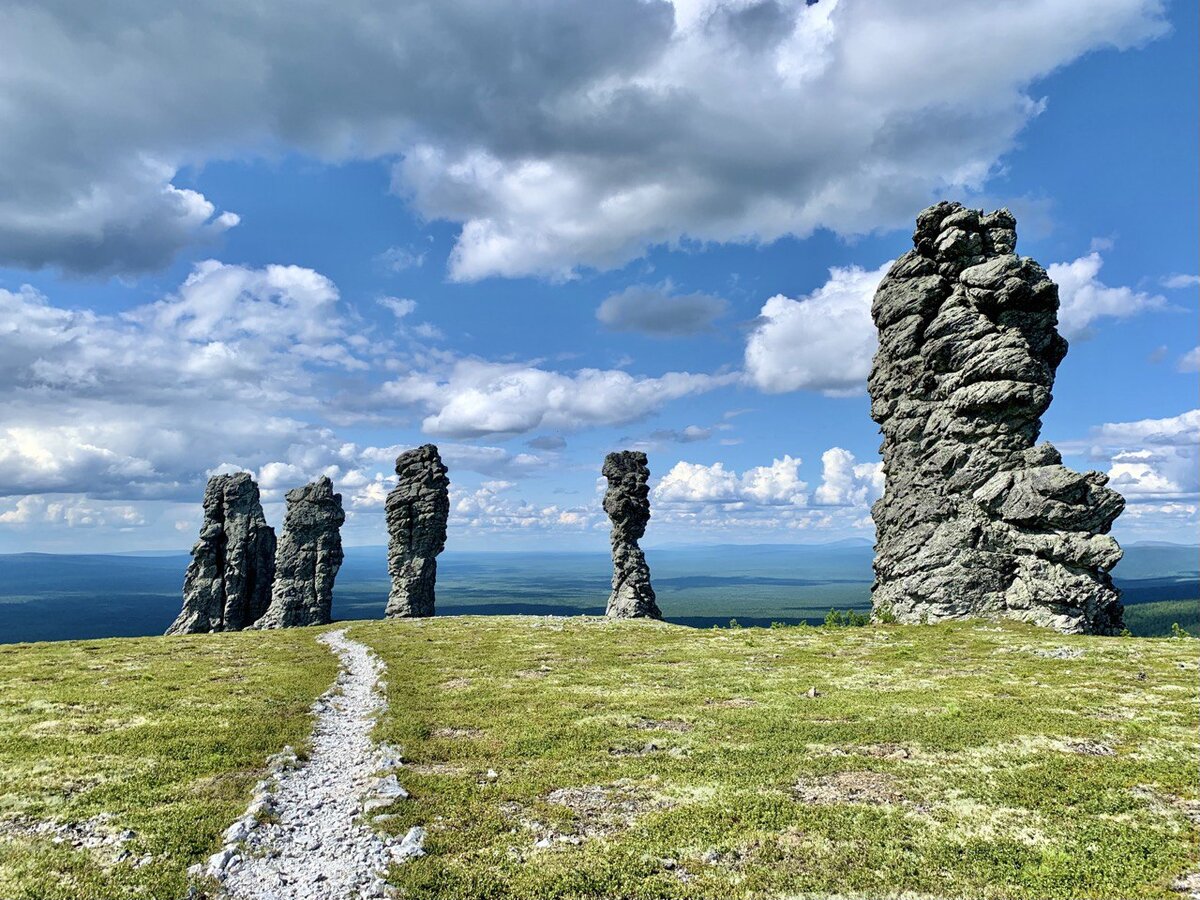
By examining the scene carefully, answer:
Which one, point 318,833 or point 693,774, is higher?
point 318,833

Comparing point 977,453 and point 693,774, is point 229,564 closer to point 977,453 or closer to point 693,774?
point 693,774

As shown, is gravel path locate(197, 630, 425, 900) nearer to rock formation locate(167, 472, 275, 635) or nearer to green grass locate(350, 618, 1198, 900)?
green grass locate(350, 618, 1198, 900)

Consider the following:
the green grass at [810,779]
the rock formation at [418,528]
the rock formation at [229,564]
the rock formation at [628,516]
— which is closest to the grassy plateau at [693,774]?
the green grass at [810,779]

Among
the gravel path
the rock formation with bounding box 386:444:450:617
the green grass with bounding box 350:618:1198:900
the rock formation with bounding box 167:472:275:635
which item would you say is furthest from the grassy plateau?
the rock formation with bounding box 167:472:275:635

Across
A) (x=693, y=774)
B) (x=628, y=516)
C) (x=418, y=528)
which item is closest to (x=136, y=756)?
(x=693, y=774)

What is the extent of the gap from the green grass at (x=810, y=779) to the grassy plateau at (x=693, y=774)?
91 millimetres

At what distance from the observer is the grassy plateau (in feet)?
44.2

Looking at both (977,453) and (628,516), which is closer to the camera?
(977,453)

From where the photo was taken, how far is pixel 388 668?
135 feet

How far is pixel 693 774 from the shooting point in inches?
756

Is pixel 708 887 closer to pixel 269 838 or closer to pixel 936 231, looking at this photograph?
pixel 269 838

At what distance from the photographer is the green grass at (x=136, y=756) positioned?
1402 centimetres

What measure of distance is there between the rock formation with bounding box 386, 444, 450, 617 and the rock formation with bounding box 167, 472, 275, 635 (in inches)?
860

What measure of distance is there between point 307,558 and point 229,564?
12535 millimetres
